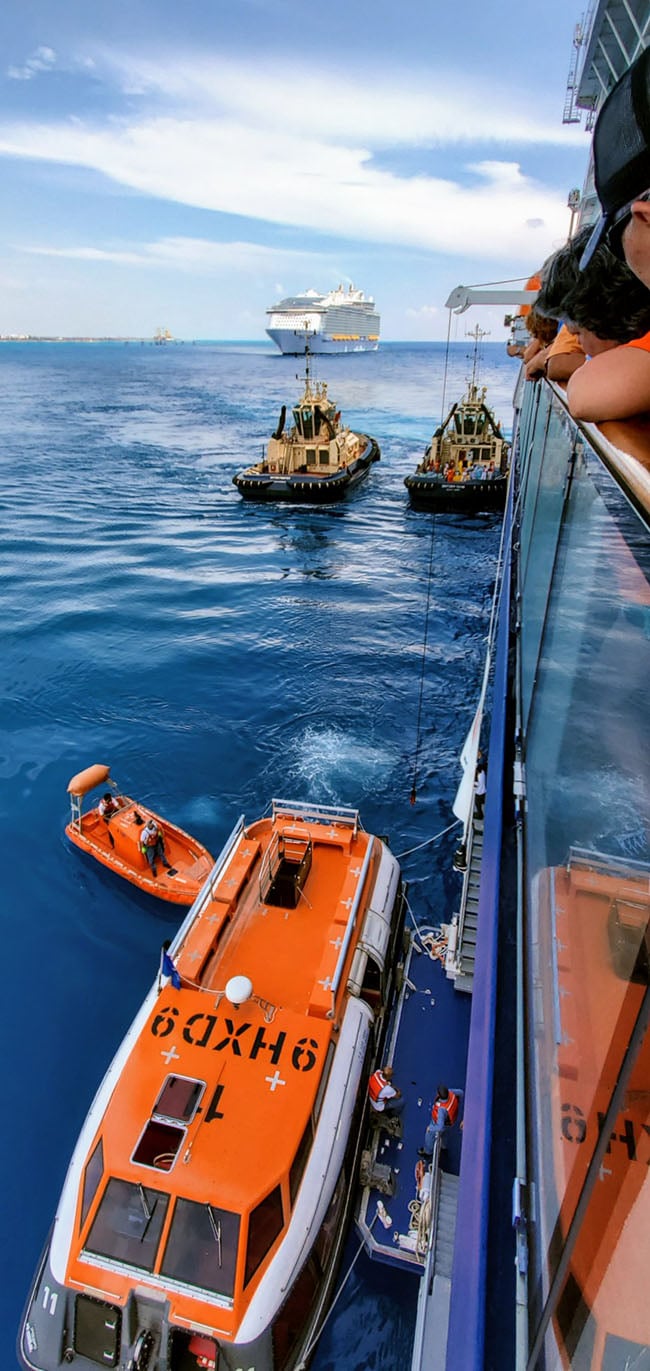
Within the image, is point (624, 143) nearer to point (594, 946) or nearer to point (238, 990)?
point (594, 946)

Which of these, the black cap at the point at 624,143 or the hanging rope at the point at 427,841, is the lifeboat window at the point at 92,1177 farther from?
the black cap at the point at 624,143

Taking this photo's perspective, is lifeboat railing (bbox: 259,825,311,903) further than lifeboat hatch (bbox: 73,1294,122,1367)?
Yes

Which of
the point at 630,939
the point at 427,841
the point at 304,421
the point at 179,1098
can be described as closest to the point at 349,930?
the point at 179,1098

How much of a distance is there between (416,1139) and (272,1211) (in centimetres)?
255

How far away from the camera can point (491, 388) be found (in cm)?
11156

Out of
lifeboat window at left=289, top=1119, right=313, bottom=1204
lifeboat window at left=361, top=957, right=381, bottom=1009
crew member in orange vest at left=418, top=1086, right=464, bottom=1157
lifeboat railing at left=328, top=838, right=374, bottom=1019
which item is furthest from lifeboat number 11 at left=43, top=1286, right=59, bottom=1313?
lifeboat window at left=361, top=957, right=381, bottom=1009

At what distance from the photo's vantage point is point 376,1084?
857 centimetres

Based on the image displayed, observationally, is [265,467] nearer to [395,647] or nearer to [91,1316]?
[395,647]

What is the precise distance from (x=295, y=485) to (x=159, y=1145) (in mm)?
38266


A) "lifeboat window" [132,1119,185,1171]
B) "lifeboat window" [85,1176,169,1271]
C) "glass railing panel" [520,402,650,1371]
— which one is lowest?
"lifeboat window" [85,1176,169,1271]

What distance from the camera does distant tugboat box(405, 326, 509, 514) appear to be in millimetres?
39781

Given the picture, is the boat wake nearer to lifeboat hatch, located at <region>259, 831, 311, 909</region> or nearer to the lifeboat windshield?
lifeboat hatch, located at <region>259, 831, 311, 909</region>

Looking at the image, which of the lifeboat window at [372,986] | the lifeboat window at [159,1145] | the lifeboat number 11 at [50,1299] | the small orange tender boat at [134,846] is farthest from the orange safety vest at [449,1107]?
the small orange tender boat at [134,846]

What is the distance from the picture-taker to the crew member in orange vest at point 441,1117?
26.4ft
